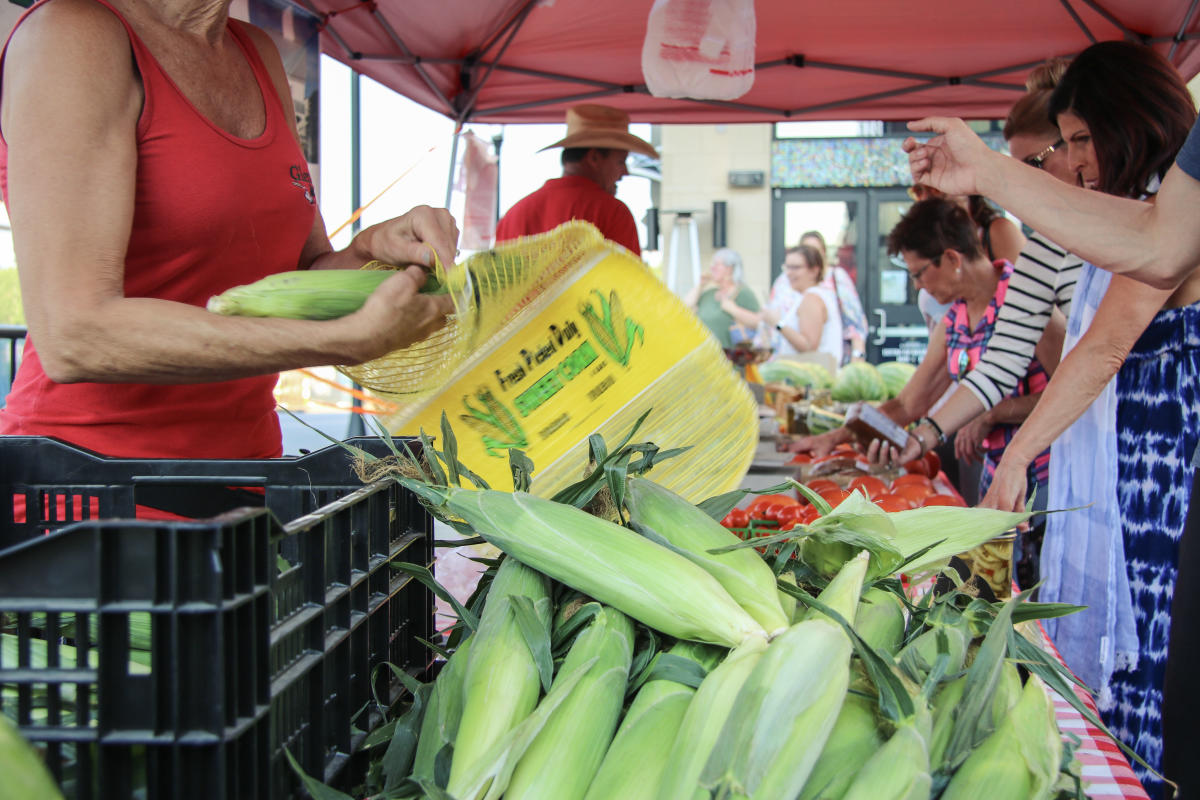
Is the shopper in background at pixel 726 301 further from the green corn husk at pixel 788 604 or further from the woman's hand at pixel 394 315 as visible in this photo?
the green corn husk at pixel 788 604

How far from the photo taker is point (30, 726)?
0.67 meters

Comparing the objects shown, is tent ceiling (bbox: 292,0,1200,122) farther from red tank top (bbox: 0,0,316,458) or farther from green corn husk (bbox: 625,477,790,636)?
green corn husk (bbox: 625,477,790,636)

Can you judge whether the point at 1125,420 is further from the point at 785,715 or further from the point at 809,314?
the point at 809,314

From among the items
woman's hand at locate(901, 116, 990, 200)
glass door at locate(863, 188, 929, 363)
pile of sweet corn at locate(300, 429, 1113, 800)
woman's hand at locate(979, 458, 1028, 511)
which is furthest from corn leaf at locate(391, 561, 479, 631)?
glass door at locate(863, 188, 929, 363)

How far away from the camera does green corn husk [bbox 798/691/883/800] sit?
796mm

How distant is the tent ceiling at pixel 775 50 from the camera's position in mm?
4250

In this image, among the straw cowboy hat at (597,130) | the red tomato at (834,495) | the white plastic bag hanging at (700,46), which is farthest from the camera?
the straw cowboy hat at (597,130)

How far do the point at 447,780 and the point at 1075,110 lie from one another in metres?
2.35

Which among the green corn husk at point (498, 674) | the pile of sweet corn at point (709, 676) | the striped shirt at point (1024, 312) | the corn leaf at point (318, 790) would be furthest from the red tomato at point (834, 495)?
the corn leaf at point (318, 790)

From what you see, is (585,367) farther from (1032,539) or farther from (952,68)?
(952,68)

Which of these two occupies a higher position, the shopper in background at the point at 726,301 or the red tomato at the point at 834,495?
the shopper in background at the point at 726,301

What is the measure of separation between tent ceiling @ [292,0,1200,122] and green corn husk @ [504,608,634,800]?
3626mm

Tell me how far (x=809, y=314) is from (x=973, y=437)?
4712 millimetres

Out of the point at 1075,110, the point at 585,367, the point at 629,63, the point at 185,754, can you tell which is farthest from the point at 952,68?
the point at 185,754
